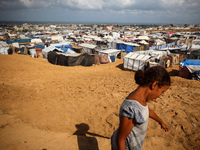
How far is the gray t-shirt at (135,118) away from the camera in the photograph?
1423mm

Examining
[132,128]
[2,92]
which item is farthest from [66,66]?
[132,128]

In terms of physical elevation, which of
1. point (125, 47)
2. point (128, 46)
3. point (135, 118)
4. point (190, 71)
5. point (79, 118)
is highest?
point (128, 46)

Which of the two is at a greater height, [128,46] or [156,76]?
[128,46]

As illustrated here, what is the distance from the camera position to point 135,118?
143 centimetres

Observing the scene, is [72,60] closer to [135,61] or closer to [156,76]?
[135,61]

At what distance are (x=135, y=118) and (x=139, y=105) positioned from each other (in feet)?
0.53

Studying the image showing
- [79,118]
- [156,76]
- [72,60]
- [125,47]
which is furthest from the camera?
[125,47]

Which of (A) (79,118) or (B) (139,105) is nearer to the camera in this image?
(B) (139,105)

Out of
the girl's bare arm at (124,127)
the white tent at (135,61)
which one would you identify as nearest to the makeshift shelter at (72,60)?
the white tent at (135,61)

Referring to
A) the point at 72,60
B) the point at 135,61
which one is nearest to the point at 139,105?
the point at 135,61

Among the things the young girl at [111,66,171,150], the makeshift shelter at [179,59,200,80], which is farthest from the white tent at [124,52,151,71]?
the young girl at [111,66,171,150]

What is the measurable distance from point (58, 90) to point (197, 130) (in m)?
7.33

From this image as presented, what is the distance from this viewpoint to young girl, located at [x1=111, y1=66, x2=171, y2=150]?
1426 mm

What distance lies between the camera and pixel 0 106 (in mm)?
5410
